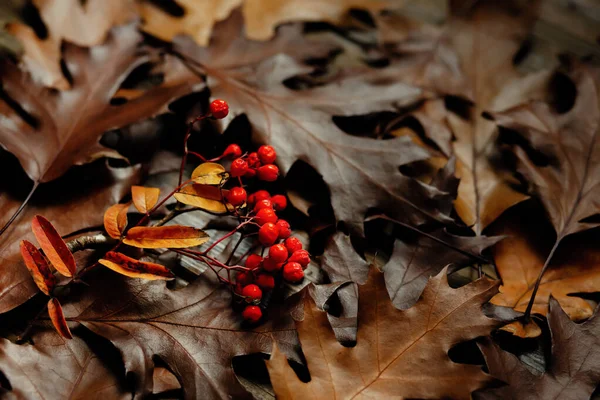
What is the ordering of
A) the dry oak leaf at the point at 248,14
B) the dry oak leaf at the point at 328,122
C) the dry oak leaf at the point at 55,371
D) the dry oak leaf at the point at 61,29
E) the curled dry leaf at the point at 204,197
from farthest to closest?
the dry oak leaf at the point at 248,14 < the dry oak leaf at the point at 61,29 < the dry oak leaf at the point at 328,122 < the curled dry leaf at the point at 204,197 < the dry oak leaf at the point at 55,371

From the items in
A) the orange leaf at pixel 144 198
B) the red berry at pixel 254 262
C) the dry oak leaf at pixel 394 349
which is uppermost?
the orange leaf at pixel 144 198

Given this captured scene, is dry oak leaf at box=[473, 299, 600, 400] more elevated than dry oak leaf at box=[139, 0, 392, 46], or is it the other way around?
dry oak leaf at box=[139, 0, 392, 46]

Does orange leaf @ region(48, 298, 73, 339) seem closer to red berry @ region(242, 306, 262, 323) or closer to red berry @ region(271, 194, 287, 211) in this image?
red berry @ region(242, 306, 262, 323)

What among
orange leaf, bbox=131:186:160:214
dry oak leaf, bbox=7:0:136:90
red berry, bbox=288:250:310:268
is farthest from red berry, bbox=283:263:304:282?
dry oak leaf, bbox=7:0:136:90

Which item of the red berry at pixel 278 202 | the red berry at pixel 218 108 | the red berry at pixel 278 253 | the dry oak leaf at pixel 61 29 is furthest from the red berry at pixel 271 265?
the dry oak leaf at pixel 61 29

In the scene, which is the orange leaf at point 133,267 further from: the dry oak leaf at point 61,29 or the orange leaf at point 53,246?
the dry oak leaf at point 61,29

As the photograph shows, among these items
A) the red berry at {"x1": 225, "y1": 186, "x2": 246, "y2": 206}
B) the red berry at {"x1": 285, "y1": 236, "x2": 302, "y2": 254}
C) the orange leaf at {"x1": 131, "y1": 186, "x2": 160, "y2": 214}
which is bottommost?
the red berry at {"x1": 285, "y1": 236, "x2": 302, "y2": 254}

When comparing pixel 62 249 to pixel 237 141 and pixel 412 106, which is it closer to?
pixel 237 141

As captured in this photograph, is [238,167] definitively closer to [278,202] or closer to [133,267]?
[278,202]
